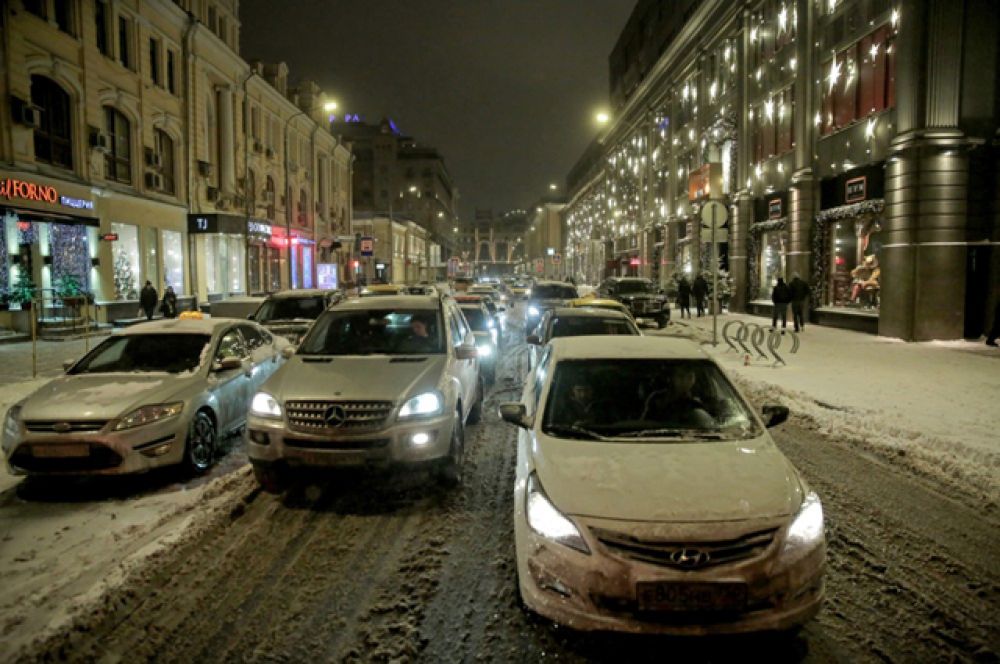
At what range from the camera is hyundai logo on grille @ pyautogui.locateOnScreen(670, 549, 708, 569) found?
3.56m

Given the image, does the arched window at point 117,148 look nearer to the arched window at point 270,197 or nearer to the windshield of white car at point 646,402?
the arched window at point 270,197

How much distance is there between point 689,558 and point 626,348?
7.66 feet

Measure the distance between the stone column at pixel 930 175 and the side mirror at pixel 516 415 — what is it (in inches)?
694

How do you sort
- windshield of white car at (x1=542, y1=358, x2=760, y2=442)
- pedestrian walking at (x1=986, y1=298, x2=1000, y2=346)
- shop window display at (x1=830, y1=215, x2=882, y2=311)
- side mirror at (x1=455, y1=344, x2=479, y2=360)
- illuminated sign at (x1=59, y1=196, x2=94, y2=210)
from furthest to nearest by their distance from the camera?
1. illuminated sign at (x1=59, y1=196, x2=94, y2=210)
2. shop window display at (x1=830, y1=215, x2=882, y2=311)
3. pedestrian walking at (x1=986, y1=298, x2=1000, y2=346)
4. side mirror at (x1=455, y1=344, x2=479, y2=360)
5. windshield of white car at (x1=542, y1=358, x2=760, y2=442)

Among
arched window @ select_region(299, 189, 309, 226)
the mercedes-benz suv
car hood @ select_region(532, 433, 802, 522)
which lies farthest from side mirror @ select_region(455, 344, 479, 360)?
arched window @ select_region(299, 189, 309, 226)

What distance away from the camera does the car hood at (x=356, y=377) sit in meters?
6.34

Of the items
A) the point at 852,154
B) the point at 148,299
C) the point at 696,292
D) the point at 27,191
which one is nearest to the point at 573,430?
the point at 852,154

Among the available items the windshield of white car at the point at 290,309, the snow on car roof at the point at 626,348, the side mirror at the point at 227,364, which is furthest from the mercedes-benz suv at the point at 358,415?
the windshield of white car at the point at 290,309

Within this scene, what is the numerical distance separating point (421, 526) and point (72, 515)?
10.2ft

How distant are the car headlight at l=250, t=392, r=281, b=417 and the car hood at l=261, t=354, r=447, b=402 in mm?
55

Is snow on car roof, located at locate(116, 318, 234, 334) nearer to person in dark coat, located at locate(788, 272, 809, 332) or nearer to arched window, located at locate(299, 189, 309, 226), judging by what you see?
person in dark coat, located at locate(788, 272, 809, 332)

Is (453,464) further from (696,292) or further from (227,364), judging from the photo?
(696,292)

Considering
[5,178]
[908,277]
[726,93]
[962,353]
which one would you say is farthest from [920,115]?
[5,178]

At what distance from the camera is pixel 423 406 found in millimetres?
6461
